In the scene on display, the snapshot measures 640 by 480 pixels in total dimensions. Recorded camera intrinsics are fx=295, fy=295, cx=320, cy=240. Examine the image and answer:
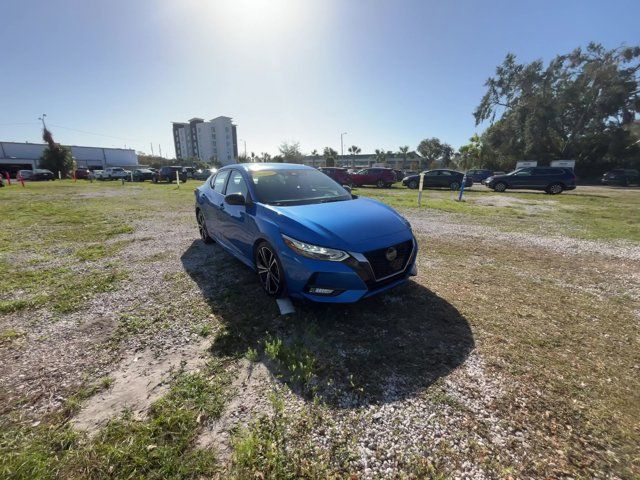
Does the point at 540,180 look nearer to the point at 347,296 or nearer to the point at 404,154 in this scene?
the point at 347,296

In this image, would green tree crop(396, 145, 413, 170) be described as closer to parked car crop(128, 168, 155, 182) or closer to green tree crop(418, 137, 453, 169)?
green tree crop(418, 137, 453, 169)

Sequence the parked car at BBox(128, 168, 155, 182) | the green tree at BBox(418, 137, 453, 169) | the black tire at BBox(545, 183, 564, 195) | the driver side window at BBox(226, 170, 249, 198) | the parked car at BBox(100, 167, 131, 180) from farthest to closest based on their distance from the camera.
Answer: the green tree at BBox(418, 137, 453, 169) → the parked car at BBox(100, 167, 131, 180) → the parked car at BBox(128, 168, 155, 182) → the black tire at BBox(545, 183, 564, 195) → the driver side window at BBox(226, 170, 249, 198)

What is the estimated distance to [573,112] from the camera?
36812mm

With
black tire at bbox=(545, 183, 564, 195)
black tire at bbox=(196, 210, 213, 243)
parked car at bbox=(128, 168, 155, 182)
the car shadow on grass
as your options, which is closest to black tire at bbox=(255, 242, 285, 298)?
the car shadow on grass

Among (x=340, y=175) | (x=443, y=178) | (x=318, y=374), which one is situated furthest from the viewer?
(x=340, y=175)

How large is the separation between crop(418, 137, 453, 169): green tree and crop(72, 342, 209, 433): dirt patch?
87377mm

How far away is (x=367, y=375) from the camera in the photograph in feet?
7.95

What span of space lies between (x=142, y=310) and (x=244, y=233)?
4.86 ft

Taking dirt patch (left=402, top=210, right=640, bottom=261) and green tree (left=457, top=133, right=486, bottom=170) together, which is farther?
green tree (left=457, top=133, right=486, bottom=170)

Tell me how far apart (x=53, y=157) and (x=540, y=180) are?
56894 mm

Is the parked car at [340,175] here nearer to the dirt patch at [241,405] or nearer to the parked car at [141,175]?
the parked car at [141,175]

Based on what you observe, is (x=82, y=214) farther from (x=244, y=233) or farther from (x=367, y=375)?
(x=367, y=375)

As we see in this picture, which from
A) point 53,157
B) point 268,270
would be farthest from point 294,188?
point 53,157

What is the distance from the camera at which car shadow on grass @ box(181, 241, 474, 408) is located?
2336mm
